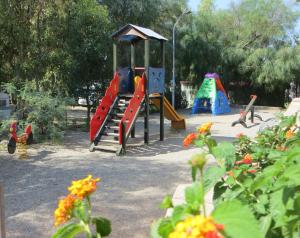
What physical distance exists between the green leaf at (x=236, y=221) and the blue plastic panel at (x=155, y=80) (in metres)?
9.62

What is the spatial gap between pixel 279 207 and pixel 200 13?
24.5 metres

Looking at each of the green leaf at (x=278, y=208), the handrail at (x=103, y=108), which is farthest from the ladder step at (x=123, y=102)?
the green leaf at (x=278, y=208)

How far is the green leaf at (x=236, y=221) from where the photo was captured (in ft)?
3.07

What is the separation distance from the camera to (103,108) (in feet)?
33.6

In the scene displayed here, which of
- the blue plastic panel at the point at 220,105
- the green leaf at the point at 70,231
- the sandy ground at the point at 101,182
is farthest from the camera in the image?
the blue plastic panel at the point at 220,105

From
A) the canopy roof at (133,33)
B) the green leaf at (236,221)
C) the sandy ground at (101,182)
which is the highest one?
the canopy roof at (133,33)

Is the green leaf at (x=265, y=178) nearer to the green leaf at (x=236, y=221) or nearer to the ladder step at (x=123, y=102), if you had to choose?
the green leaf at (x=236, y=221)

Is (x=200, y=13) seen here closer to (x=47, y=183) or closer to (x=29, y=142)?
(x=29, y=142)

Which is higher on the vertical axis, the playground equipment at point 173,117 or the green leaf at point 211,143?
the green leaf at point 211,143

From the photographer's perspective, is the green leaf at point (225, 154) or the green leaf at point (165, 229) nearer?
the green leaf at point (165, 229)

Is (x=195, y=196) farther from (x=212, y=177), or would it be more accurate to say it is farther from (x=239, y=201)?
(x=212, y=177)

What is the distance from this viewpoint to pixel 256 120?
16.8 m

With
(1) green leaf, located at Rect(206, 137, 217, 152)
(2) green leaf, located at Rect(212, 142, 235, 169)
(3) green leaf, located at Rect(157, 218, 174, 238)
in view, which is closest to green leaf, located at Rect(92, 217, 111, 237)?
(3) green leaf, located at Rect(157, 218, 174, 238)

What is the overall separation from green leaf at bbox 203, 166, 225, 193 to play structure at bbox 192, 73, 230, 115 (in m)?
17.7
